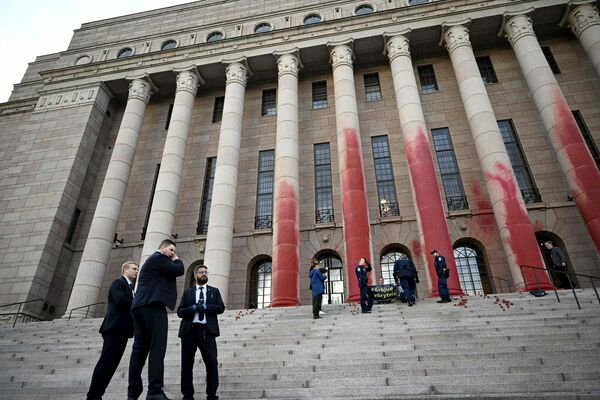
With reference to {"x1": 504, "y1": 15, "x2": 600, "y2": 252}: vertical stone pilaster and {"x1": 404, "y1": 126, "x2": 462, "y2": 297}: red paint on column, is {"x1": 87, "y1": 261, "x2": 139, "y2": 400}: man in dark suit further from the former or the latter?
{"x1": 504, "y1": 15, "x2": 600, "y2": 252}: vertical stone pilaster

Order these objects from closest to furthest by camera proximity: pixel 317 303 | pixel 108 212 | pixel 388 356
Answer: pixel 388 356 → pixel 317 303 → pixel 108 212

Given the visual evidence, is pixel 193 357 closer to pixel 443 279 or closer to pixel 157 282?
pixel 157 282

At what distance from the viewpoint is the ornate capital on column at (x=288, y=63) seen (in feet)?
76.2

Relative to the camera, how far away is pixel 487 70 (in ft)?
80.1

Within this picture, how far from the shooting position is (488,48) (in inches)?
976

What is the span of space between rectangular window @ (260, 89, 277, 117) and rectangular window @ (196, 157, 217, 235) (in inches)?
193

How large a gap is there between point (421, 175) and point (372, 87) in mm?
10016

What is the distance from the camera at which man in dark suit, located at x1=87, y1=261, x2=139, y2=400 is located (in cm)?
532

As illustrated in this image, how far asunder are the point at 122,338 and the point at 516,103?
24.3 meters

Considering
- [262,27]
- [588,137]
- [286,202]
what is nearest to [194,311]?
[286,202]

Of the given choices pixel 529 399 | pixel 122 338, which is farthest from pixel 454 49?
pixel 122 338

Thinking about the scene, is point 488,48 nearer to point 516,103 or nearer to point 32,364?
point 516,103

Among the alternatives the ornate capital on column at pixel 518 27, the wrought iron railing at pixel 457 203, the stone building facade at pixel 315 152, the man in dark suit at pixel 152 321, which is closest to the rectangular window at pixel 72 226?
the stone building facade at pixel 315 152

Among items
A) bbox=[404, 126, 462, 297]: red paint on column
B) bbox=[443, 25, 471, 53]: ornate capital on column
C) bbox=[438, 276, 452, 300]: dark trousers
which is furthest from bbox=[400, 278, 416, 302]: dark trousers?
bbox=[443, 25, 471, 53]: ornate capital on column
